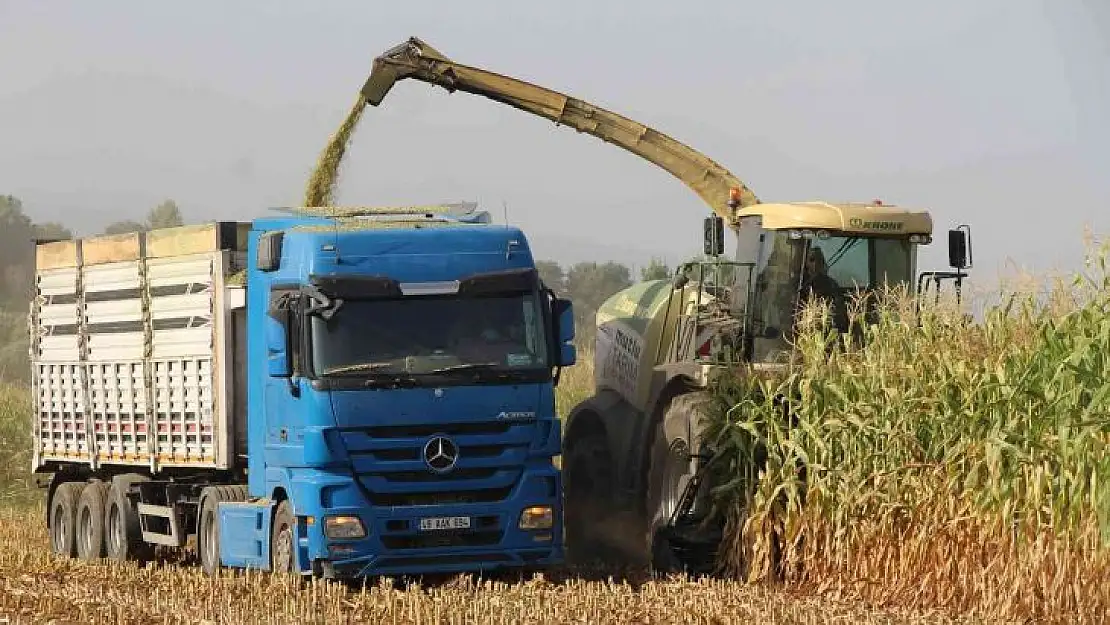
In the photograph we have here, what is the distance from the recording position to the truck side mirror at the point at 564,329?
15961mm

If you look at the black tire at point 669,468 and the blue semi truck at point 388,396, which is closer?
the blue semi truck at point 388,396

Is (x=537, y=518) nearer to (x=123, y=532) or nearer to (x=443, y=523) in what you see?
(x=443, y=523)

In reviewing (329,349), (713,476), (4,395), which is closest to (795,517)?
(713,476)

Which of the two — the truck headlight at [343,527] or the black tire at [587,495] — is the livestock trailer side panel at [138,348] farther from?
the black tire at [587,495]

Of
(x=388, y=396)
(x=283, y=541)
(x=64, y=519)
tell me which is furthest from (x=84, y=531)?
(x=388, y=396)

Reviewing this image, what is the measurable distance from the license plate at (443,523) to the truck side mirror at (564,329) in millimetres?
1566

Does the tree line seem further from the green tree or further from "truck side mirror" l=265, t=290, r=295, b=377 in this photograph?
"truck side mirror" l=265, t=290, r=295, b=377

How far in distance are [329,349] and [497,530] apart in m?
2.05

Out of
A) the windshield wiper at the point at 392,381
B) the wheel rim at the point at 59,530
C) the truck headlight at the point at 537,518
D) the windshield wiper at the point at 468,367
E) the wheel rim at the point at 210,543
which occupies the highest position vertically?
the windshield wiper at the point at 468,367

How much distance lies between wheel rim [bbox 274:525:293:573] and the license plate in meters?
1.15

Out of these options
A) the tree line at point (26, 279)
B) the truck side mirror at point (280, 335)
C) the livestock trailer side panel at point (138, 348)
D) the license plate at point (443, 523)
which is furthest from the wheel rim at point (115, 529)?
the tree line at point (26, 279)

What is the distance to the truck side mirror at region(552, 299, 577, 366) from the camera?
52.4 ft

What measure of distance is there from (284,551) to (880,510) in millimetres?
4983

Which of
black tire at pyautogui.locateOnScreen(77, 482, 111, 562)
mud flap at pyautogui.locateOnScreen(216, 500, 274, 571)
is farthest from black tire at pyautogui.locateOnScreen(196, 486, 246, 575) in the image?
black tire at pyautogui.locateOnScreen(77, 482, 111, 562)
